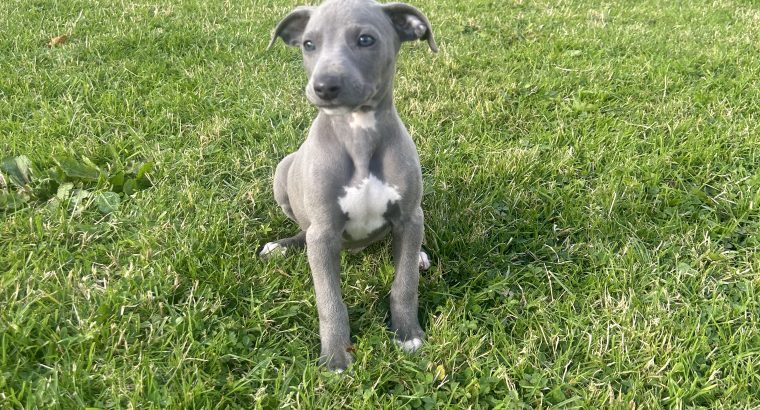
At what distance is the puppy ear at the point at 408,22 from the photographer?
10.1 ft

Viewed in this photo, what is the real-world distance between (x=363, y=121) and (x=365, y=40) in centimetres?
42

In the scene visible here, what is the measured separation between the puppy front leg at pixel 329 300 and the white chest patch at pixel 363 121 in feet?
1.83

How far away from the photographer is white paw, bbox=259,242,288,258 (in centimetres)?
369

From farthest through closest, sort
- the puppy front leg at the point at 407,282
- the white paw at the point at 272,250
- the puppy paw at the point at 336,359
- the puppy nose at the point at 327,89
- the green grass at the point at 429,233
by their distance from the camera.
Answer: the white paw at the point at 272,250 → the puppy front leg at the point at 407,282 → the puppy paw at the point at 336,359 → the green grass at the point at 429,233 → the puppy nose at the point at 327,89

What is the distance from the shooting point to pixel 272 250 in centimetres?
372

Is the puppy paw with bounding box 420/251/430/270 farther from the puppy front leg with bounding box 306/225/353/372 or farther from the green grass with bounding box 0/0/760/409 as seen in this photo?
the puppy front leg with bounding box 306/225/353/372

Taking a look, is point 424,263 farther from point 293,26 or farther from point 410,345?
point 293,26

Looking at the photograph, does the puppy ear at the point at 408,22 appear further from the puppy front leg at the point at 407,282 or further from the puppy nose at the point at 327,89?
the puppy front leg at the point at 407,282

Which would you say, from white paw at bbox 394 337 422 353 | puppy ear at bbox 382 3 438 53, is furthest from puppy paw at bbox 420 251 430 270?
puppy ear at bbox 382 3 438 53

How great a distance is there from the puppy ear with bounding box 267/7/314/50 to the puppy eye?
1.52 ft

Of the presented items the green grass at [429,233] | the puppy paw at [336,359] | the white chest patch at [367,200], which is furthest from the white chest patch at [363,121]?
the puppy paw at [336,359]

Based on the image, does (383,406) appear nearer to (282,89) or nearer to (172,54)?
(282,89)

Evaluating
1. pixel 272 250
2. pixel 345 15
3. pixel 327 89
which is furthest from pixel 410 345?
pixel 345 15

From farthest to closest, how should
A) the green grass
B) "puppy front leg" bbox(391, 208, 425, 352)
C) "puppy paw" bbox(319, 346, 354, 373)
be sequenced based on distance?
1. "puppy front leg" bbox(391, 208, 425, 352)
2. "puppy paw" bbox(319, 346, 354, 373)
3. the green grass
